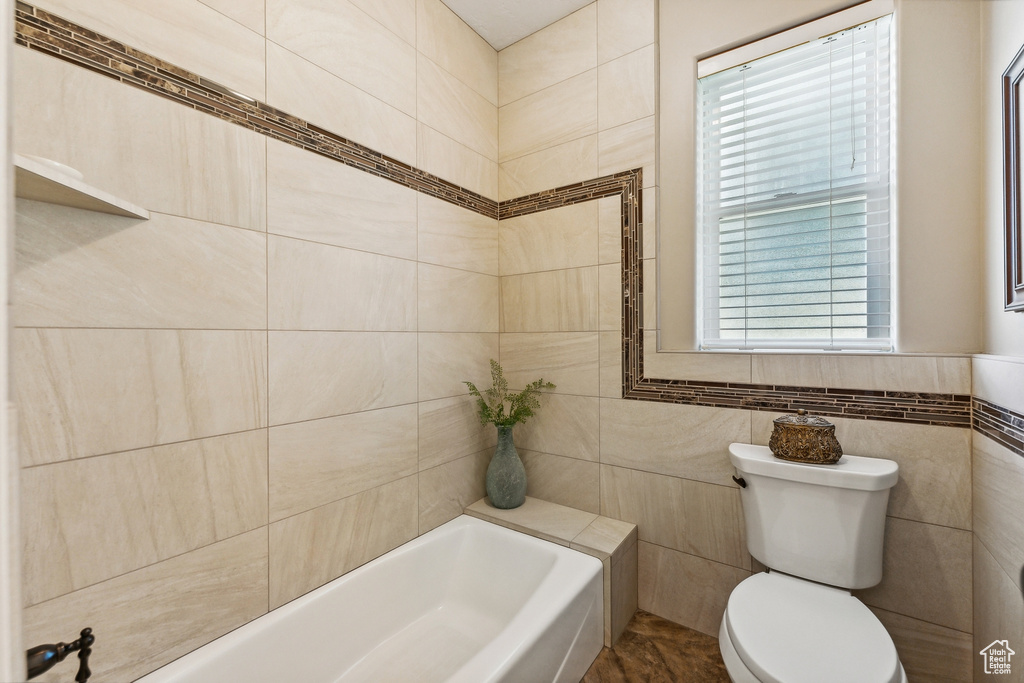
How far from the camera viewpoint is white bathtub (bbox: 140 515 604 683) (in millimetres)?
1140

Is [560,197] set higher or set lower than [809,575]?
higher

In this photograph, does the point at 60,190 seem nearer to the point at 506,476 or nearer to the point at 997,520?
the point at 506,476

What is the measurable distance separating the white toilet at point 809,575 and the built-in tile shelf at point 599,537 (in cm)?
45

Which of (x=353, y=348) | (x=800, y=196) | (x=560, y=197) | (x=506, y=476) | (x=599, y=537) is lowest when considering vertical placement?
(x=599, y=537)

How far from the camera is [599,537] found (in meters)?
1.68

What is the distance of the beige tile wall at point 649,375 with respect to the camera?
1305mm

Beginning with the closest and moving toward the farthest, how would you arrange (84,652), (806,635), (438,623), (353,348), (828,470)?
(84,652) < (806,635) < (828,470) < (353,348) < (438,623)

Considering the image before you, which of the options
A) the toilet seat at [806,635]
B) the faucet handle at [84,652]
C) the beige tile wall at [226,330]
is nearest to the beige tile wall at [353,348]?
the beige tile wall at [226,330]

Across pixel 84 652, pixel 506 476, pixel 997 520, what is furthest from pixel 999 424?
pixel 84 652

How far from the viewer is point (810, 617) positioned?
3.74ft

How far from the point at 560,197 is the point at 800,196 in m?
0.92

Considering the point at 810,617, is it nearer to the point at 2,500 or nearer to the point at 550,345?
the point at 550,345

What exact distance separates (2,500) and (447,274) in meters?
1.65

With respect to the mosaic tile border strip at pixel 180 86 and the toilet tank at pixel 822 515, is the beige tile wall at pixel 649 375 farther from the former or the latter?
the mosaic tile border strip at pixel 180 86
